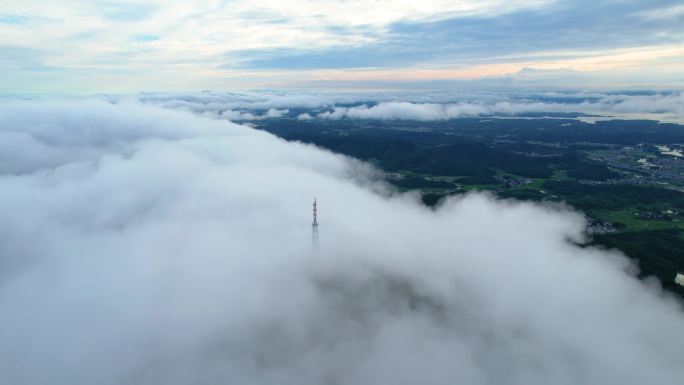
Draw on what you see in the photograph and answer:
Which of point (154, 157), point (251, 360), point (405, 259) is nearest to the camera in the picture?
point (251, 360)

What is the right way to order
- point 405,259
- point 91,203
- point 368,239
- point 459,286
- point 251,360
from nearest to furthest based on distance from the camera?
point 251,360 → point 459,286 → point 405,259 → point 368,239 → point 91,203

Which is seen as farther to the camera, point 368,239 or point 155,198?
point 155,198

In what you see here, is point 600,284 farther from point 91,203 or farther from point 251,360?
point 91,203

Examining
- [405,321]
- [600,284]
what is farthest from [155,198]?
[600,284]

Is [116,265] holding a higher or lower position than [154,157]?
lower

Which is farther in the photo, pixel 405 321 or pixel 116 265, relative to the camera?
pixel 116 265

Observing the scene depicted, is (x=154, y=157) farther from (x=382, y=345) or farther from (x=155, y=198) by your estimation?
(x=382, y=345)

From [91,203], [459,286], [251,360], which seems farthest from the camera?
[91,203]

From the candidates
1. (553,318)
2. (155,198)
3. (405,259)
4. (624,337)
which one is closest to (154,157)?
(155,198)

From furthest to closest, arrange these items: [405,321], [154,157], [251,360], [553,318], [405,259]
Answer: [154,157] < [405,259] < [553,318] < [405,321] < [251,360]
